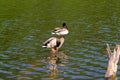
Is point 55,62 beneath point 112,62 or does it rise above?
above

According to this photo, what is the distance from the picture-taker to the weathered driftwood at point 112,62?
85.8ft

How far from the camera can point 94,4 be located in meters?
67.4

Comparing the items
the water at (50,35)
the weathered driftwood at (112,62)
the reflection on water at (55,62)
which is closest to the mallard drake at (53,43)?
the reflection on water at (55,62)

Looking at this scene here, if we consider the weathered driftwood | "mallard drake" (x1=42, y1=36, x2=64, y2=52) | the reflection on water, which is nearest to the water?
the reflection on water

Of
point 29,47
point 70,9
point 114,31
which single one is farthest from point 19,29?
point 70,9

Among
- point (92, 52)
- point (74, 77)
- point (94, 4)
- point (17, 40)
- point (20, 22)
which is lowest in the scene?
point (74, 77)

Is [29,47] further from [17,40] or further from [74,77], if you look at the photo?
[74,77]

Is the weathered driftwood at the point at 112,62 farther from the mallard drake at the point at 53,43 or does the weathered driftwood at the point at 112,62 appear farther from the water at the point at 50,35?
the mallard drake at the point at 53,43

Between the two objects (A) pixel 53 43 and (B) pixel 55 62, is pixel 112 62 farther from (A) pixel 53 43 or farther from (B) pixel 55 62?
(A) pixel 53 43

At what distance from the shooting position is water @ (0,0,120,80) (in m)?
29.3

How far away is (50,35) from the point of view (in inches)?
1686

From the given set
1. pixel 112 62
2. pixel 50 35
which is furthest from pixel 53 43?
pixel 112 62

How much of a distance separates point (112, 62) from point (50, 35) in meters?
17.3

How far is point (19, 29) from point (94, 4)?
1013 inches
